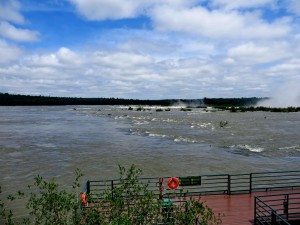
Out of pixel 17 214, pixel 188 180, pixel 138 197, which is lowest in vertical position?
pixel 17 214

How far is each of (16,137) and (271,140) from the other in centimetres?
3674

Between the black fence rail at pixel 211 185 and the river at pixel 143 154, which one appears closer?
the black fence rail at pixel 211 185

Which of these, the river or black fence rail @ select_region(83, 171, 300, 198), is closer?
black fence rail @ select_region(83, 171, 300, 198)

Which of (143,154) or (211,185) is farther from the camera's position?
(143,154)

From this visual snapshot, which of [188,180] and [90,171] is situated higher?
[188,180]

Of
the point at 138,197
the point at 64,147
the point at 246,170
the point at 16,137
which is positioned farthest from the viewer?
the point at 16,137

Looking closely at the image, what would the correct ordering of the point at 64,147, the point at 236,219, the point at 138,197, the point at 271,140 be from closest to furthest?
the point at 138,197 < the point at 236,219 < the point at 64,147 < the point at 271,140

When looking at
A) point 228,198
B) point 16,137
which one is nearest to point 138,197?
point 228,198

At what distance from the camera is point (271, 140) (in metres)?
46.0

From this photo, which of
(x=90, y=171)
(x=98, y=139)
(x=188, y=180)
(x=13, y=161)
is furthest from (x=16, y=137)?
(x=188, y=180)

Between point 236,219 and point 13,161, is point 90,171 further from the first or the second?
point 236,219

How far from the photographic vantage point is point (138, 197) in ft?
26.5

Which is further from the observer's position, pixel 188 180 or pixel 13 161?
pixel 13 161

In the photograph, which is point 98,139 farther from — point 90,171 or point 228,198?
point 228,198
